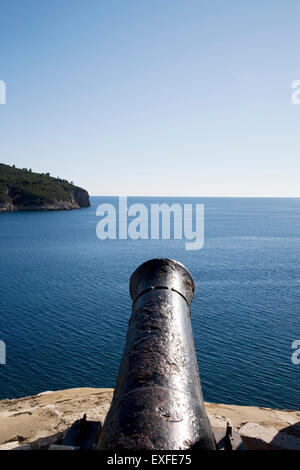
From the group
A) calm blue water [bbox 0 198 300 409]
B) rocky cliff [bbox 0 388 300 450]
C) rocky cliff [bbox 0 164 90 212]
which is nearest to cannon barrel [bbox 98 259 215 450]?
rocky cliff [bbox 0 388 300 450]

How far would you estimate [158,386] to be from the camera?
11.1 feet

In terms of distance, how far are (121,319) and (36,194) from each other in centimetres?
9420

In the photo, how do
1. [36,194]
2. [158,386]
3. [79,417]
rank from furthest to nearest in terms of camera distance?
1. [36,194]
2. [79,417]
3. [158,386]

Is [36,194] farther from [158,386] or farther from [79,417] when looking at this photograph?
[158,386]

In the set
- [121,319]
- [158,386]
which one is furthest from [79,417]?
[121,319]

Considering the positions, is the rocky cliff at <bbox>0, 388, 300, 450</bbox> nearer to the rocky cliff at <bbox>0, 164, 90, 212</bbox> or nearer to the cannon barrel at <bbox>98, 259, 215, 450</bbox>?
the cannon barrel at <bbox>98, 259, 215, 450</bbox>

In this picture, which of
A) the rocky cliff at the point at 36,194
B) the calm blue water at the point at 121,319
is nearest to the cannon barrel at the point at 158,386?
the calm blue water at the point at 121,319

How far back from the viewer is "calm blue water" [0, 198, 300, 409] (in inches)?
687

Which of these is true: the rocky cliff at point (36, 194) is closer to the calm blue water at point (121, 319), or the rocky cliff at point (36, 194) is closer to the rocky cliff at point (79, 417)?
the calm blue water at point (121, 319)

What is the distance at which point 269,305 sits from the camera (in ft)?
91.1

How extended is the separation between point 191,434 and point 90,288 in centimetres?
2980
